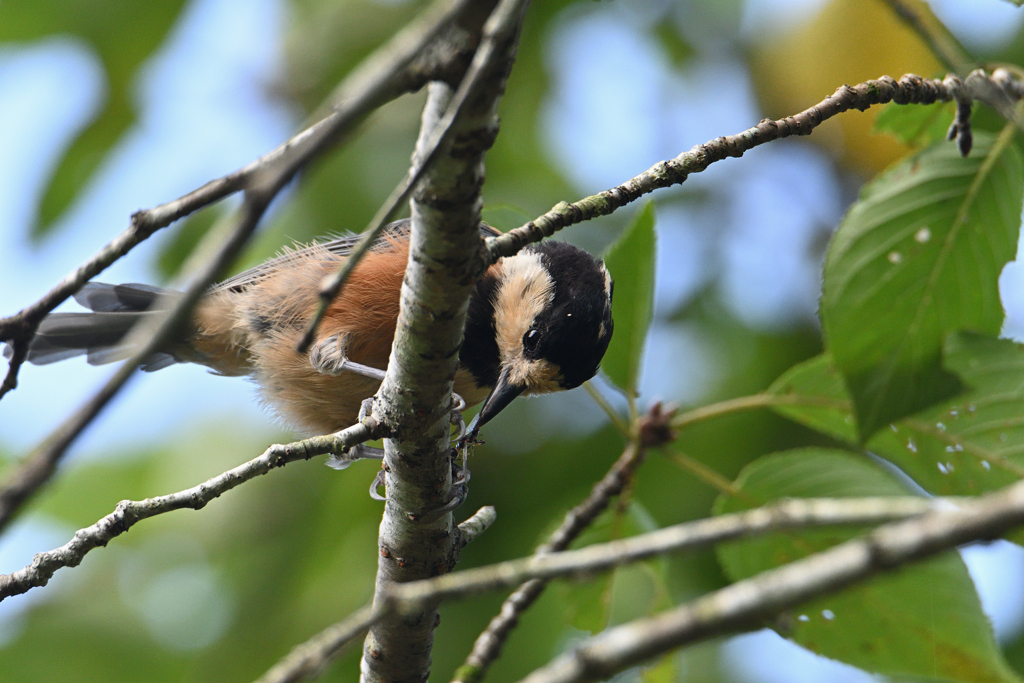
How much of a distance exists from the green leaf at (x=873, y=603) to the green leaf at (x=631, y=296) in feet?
2.02

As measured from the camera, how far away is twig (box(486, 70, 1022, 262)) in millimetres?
1815

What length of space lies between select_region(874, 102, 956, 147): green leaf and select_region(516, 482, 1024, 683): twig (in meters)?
2.36

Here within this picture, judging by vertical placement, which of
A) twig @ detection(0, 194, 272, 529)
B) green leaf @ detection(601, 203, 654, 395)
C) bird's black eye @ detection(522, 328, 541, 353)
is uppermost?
bird's black eye @ detection(522, 328, 541, 353)

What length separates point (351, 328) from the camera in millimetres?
3480

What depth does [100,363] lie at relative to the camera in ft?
14.1

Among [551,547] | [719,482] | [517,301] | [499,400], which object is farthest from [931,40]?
[517,301]

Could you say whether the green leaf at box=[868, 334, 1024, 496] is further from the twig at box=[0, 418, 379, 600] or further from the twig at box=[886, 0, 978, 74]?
the twig at box=[0, 418, 379, 600]

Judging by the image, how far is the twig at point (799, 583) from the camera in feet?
2.54

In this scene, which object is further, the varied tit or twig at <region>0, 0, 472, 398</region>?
the varied tit

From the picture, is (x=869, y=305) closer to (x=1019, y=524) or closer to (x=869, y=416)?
(x=869, y=416)

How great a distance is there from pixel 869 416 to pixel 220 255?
7.34ft

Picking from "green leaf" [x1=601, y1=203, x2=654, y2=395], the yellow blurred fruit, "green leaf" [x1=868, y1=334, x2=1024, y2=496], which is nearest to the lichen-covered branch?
"green leaf" [x1=601, y1=203, x2=654, y2=395]

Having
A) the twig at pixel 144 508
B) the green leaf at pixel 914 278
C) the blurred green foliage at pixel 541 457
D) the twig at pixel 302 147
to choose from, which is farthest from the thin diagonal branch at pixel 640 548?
the blurred green foliage at pixel 541 457

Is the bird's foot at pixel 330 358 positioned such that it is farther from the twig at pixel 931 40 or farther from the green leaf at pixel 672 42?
the green leaf at pixel 672 42
